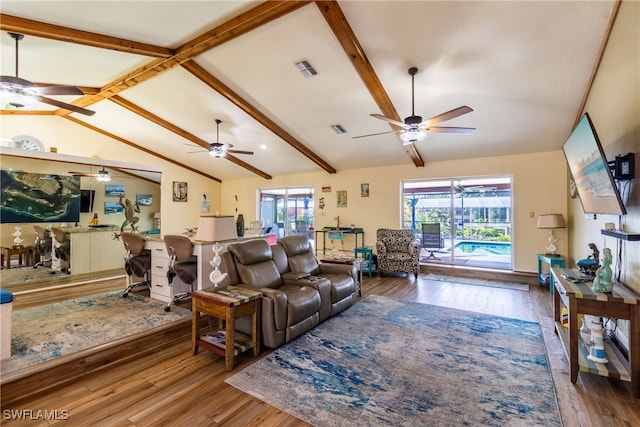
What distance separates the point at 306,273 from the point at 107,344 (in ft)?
6.95

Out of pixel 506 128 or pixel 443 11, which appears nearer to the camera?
pixel 443 11

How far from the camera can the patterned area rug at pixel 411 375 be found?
1885 mm

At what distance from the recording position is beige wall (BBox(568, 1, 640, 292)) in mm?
2381

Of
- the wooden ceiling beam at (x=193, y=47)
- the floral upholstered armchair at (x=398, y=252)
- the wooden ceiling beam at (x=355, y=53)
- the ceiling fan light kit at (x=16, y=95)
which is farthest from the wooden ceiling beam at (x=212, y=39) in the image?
the floral upholstered armchair at (x=398, y=252)

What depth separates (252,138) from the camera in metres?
6.27

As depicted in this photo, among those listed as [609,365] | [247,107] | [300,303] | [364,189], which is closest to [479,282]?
[364,189]

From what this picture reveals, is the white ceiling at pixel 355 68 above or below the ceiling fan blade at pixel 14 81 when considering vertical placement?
above

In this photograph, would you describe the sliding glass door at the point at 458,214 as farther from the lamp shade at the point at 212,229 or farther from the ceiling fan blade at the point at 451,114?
the lamp shade at the point at 212,229

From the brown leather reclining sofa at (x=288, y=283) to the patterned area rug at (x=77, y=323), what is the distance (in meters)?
0.95

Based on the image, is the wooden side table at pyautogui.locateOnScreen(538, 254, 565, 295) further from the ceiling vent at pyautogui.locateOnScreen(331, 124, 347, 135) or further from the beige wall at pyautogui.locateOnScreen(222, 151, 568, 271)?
the ceiling vent at pyautogui.locateOnScreen(331, 124, 347, 135)

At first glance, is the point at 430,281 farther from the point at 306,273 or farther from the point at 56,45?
the point at 56,45

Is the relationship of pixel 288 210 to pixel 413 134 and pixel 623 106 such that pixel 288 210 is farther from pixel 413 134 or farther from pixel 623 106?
pixel 623 106

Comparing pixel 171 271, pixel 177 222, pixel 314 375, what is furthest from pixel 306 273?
pixel 177 222

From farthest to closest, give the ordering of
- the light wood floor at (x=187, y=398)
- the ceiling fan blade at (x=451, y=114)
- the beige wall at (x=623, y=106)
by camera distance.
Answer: the ceiling fan blade at (x=451, y=114) → the beige wall at (x=623, y=106) → the light wood floor at (x=187, y=398)
